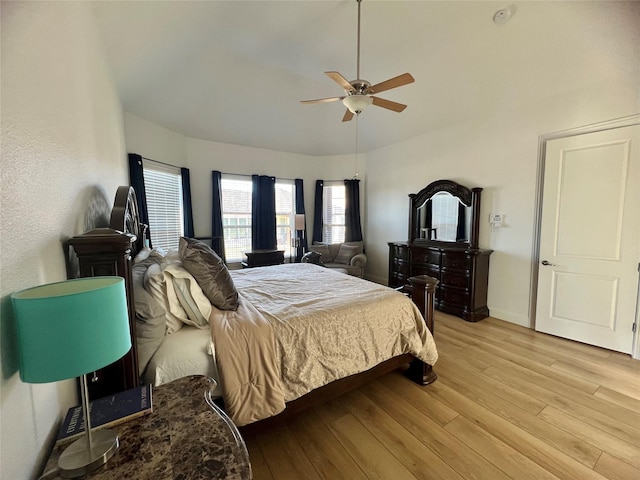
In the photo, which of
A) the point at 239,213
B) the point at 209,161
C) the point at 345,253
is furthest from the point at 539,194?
the point at 209,161

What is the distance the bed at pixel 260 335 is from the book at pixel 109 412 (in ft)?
0.95

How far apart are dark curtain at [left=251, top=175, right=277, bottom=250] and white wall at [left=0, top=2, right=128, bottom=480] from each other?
353 cm

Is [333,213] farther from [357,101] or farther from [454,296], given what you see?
[357,101]

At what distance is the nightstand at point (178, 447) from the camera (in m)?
0.74

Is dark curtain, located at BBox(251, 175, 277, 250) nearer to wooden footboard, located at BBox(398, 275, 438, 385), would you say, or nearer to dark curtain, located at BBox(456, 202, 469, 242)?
dark curtain, located at BBox(456, 202, 469, 242)

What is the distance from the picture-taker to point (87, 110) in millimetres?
1610

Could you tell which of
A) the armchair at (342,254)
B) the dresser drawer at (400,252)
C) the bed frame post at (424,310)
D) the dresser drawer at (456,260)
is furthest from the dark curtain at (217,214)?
the dresser drawer at (456,260)

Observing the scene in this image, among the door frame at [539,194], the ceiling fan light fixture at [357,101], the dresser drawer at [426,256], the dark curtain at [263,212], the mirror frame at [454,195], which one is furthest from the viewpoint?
the dark curtain at [263,212]

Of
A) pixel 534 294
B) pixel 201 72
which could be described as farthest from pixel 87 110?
pixel 534 294

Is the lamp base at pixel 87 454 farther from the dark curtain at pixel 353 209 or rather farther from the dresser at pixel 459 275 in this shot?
the dark curtain at pixel 353 209

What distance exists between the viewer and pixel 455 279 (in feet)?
12.5

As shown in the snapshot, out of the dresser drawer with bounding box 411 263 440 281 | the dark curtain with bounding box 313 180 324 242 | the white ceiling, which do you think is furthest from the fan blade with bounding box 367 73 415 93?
the dark curtain with bounding box 313 180 324 242

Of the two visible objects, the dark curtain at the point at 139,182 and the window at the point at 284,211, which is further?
the window at the point at 284,211

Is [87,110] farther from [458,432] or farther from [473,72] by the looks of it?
[473,72]
